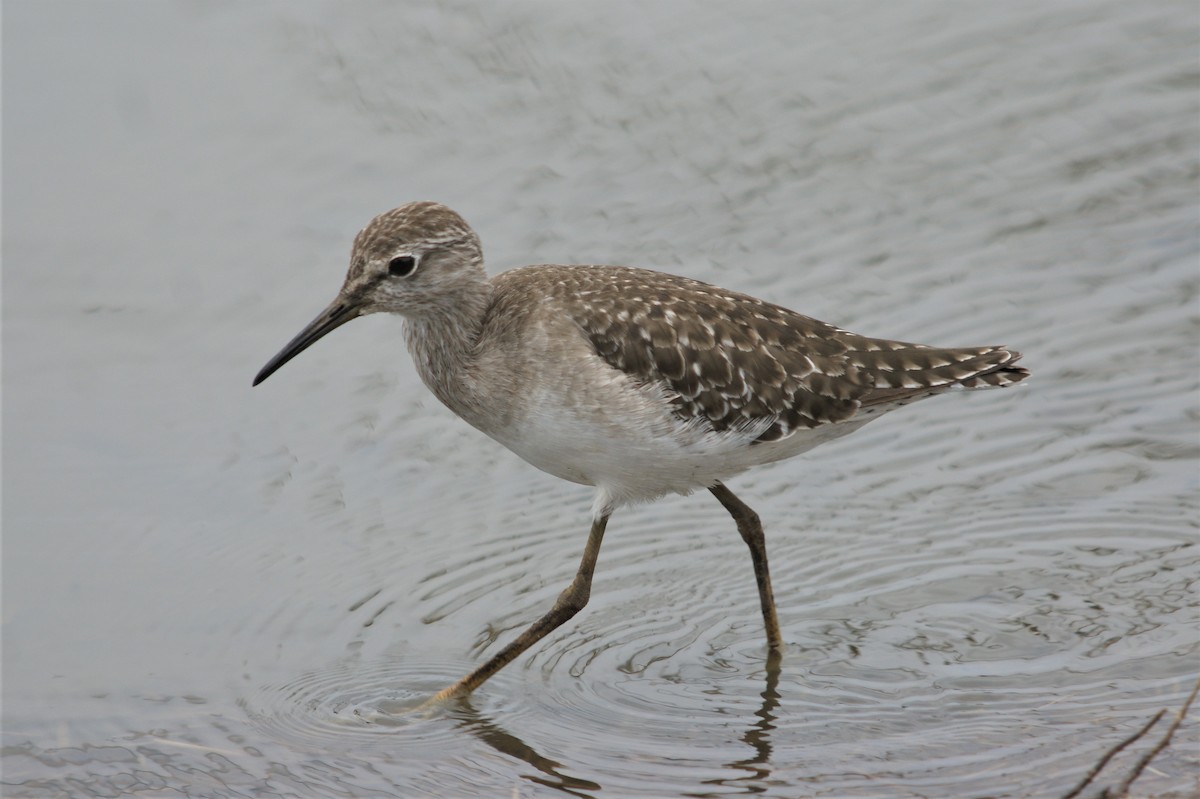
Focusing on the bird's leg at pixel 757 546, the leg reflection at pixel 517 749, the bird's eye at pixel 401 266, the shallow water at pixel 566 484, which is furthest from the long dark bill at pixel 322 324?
the bird's leg at pixel 757 546

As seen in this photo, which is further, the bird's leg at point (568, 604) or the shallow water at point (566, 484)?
the bird's leg at point (568, 604)

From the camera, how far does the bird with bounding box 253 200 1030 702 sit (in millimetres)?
7652

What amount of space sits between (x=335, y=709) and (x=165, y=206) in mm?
5282

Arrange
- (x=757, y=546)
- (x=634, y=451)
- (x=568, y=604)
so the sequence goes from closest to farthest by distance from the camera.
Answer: (x=634, y=451), (x=568, y=604), (x=757, y=546)

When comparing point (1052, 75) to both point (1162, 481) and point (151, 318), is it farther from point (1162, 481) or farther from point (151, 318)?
point (151, 318)

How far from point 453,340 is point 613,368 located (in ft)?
2.72

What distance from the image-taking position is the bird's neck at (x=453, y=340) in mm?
7887

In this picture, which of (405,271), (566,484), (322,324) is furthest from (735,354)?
(566,484)

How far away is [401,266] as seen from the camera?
7.82m

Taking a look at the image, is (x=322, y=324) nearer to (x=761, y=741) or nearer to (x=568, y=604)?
(x=568, y=604)

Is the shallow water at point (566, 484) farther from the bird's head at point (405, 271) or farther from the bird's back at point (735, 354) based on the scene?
the bird's head at point (405, 271)

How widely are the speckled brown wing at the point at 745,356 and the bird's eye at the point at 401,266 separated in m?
0.72

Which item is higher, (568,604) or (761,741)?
(568,604)

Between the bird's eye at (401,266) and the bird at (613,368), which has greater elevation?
the bird's eye at (401,266)
